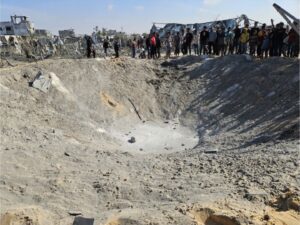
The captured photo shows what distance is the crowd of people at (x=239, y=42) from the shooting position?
14859 millimetres

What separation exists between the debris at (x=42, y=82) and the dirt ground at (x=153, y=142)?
0.18m

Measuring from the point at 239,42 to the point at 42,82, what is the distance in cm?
828

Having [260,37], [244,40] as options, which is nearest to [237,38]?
[244,40]

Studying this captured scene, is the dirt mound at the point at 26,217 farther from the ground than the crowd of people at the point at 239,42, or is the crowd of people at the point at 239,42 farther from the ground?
the crowd of people at the point at 239,42

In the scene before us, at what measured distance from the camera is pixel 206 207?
18.7 feet

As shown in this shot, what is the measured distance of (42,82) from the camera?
13836 mm

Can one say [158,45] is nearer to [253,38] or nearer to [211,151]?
[253,38]

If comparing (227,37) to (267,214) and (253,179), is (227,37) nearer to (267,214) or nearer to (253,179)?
(253,179)

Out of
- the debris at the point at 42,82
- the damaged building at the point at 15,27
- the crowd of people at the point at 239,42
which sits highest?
the damaged building at the point at 15,27

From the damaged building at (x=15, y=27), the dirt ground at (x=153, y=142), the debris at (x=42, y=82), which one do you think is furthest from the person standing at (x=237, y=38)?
the damaged building at (x=15, y=27)

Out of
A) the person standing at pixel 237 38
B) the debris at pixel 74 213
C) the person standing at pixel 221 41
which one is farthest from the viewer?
the person standing at pixel 221 41

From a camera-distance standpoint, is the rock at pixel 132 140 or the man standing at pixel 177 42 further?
the man standing at pixel 177 42

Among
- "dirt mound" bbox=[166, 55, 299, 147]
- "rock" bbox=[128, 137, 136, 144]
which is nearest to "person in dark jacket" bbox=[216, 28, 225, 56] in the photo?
"dirt mound" bbox=[166, 55, 299, 147]

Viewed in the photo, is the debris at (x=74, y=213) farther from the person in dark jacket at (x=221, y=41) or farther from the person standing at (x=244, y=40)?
the person in dark jacket at (x=221, y=41)
